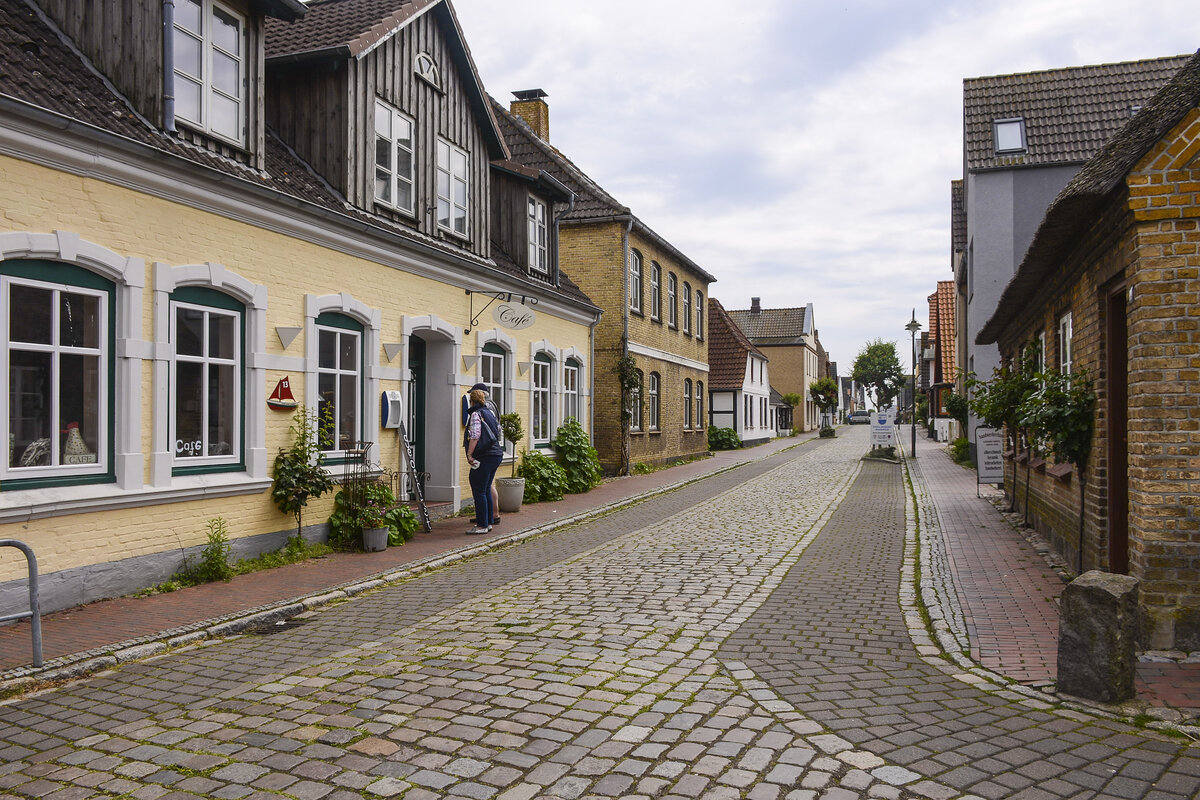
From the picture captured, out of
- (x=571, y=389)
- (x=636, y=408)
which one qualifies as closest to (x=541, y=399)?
(x=571, y=389)

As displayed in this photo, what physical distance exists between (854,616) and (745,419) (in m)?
34.2

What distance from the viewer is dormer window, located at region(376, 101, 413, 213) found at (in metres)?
12.5

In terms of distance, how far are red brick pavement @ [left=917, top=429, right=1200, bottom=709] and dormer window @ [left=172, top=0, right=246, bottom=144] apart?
28.2ft

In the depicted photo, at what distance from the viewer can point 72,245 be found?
A: 24.3 ft

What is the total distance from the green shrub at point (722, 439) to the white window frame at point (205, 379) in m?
29.3

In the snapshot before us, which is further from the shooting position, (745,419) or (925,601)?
(745,419)

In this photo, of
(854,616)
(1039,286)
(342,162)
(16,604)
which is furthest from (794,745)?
(342,162)

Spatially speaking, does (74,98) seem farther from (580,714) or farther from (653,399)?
(653,399)

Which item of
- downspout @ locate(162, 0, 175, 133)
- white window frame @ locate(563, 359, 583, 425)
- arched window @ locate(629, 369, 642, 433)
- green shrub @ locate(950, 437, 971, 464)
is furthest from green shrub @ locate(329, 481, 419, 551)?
green shrub @ locate(950, 437, 971, 464)

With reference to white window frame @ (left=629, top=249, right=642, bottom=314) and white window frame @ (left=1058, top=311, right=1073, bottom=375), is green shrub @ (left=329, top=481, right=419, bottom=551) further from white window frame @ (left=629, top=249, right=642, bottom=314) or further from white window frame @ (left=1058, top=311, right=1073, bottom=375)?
white window frame @ (left=629, top=249, right=642, bottom=314)

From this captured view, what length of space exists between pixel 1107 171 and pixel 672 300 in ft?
71.0

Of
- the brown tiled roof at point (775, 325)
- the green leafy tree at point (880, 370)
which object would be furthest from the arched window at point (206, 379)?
the green leafy tree at point (880, 370)

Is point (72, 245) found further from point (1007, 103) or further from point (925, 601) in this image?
point (1007, 103)

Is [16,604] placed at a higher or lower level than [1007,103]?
lower
